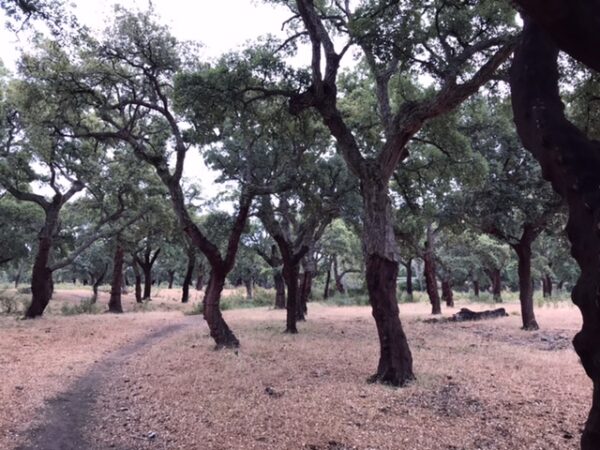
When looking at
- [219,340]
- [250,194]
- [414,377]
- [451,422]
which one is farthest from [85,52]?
[451,422]

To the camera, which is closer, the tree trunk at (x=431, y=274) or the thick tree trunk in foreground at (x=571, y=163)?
the thick tree trunk in foreground at (x=571, y=163)

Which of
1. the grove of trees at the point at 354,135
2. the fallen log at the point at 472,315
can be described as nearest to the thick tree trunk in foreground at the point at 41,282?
the grove of trees at the point at 354,135

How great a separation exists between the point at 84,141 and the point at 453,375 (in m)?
15.6

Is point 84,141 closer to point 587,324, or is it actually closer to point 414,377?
point 414,377

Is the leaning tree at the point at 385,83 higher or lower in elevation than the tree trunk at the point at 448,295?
higher

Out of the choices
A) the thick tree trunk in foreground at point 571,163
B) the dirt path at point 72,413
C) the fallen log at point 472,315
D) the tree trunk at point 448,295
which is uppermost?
the thick tree trunk in foreground at point 571,163

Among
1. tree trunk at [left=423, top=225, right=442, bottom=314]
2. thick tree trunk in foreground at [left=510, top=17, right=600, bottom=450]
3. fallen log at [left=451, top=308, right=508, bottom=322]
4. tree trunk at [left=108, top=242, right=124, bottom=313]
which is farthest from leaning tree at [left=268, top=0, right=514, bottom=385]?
tree trunk at [left=108, top=242, right=124, bottom=313]

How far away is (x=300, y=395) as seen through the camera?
6.71 meters

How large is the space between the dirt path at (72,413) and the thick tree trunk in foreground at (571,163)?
16.2 ft

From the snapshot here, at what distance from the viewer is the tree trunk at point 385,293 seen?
747 centimetres

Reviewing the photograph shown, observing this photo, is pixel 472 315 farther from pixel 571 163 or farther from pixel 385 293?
pixel 571 163

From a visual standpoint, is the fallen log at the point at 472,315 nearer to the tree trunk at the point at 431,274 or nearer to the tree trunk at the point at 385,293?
the tree trunk at the point at 431,274

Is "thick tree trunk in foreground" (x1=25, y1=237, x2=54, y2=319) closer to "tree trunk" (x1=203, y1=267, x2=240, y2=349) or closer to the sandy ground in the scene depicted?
the sandy ground

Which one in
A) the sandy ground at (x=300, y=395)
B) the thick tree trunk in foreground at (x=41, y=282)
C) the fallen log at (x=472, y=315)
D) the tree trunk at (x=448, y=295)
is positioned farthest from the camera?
the tree trunk at (x=448, y=295)
